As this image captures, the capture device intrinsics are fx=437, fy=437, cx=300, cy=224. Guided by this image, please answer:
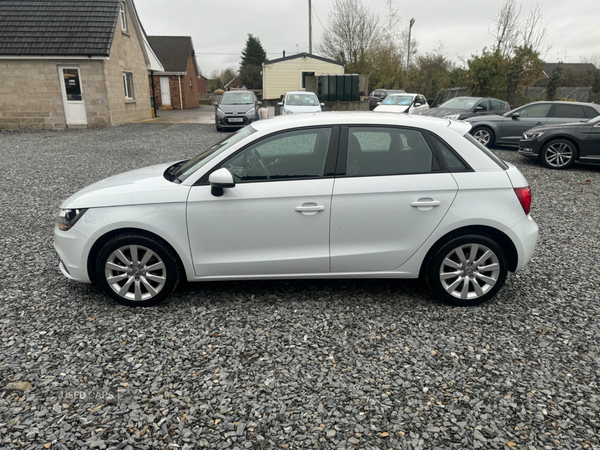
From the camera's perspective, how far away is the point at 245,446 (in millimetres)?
2459

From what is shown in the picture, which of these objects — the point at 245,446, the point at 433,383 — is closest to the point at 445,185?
the point at 433,383

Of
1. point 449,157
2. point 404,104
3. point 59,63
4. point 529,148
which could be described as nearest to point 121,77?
point 59,63

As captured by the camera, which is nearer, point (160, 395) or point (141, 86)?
point (160, 395)

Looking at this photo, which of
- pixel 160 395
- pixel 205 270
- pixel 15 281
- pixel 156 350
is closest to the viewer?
pixel 160 395

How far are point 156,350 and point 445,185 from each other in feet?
8.81

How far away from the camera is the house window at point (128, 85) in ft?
74.7

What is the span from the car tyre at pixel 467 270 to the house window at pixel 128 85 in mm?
22618

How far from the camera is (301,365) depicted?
10.4 ft

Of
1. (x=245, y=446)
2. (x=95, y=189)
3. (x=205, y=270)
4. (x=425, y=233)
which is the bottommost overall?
(x=245, y=446)

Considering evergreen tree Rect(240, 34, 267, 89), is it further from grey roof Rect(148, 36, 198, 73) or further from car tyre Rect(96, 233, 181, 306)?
car tyre Rect(96, 233, 181, 306)

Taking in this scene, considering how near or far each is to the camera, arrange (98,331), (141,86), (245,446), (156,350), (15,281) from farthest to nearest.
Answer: (141,86)
(15,281)
(98,331)
(156,350)
(245,446)

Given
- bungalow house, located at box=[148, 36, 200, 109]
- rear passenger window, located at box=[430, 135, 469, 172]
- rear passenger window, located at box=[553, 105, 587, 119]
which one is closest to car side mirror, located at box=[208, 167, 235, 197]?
rear passenger window, located at box=[430, 135, 469, 172]

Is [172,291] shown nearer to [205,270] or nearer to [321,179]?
[205,270]

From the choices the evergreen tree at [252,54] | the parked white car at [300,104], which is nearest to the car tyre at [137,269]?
the parked white car at [300,104]
